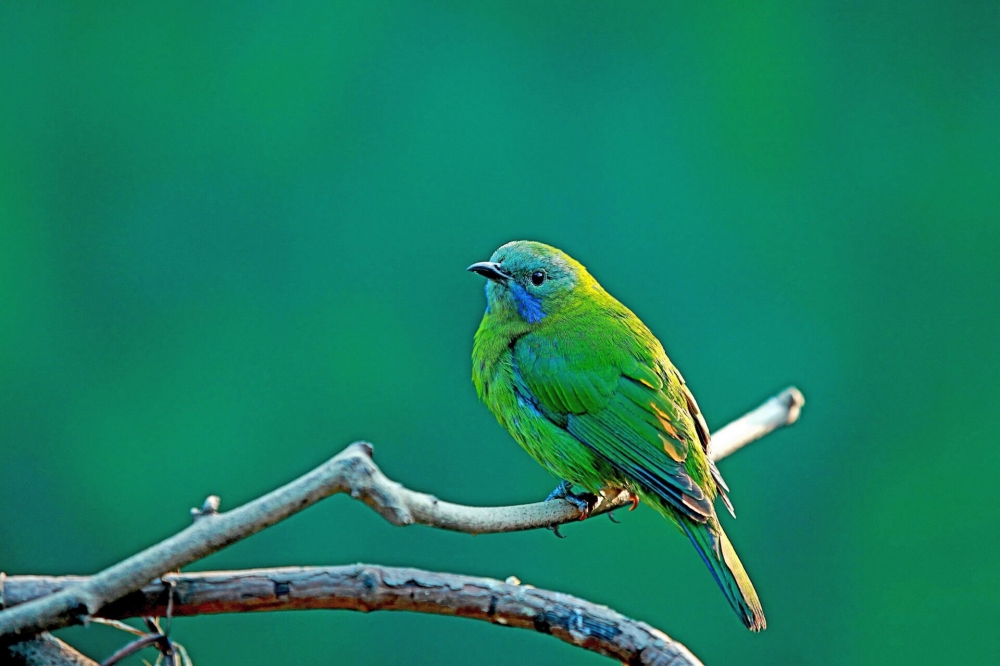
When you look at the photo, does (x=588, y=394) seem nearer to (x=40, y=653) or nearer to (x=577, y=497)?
(x=577, y=497)

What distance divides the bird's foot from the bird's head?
0.54 metres

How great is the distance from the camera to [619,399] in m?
2.93

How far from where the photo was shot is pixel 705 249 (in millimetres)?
6055

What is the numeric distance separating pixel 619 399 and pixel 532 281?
518mm

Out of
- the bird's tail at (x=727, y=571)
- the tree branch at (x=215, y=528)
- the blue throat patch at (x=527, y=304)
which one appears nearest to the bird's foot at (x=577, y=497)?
the bird's tail at (x=727, y=571)

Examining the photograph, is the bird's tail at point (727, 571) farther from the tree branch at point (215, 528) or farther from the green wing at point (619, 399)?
the tree branch at point (215, 528)

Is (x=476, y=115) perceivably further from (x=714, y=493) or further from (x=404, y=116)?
(x=714, y=493)

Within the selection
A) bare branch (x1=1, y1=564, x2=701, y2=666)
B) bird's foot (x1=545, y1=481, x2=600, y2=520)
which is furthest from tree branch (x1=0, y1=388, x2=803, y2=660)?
bird's foot (x1=545, y1=481, x2=600, y2=520)

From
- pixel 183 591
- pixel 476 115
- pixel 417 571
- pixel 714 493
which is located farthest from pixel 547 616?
pixel 476 115

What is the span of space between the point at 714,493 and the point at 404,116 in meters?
4.00

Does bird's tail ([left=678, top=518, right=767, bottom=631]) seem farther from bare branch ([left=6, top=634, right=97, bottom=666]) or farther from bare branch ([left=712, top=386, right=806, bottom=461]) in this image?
bare branch ([left=6, top=634, right=97, bottom=666])

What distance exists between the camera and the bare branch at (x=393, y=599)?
5.39ft

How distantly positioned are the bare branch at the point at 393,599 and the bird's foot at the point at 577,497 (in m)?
1.01

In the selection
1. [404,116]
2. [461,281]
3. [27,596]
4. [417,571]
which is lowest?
[27,596]
